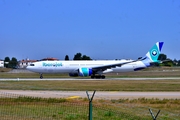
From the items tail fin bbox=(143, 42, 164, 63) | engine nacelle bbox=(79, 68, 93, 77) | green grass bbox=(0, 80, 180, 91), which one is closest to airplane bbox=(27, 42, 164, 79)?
engine nacelle bbox=(79, 68, 93, 77)

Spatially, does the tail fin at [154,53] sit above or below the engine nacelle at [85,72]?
above

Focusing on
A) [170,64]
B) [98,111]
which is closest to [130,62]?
[98,111]

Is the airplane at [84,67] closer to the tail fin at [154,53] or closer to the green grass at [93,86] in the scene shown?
the tail fin at [154,53]

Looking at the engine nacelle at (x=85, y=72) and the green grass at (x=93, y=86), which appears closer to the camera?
the green grass at (x=93, y=86)

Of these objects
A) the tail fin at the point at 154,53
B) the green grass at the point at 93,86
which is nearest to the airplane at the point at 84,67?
the tail fin at the point at 154,53

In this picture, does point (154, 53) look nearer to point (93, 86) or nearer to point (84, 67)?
point (84, 67)

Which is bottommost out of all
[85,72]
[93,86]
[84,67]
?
[93,86]

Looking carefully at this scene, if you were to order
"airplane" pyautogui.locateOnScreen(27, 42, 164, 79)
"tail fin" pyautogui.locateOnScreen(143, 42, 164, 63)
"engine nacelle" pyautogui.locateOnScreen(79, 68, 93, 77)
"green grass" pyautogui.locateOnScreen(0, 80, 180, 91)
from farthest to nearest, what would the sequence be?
"tail fin" pyautogui.locateOnScreen(143, 42, 164, 63), "airplane" pyautogui.locateOnScreen(27, 42, 164, 79), "engine nacelle" pyautogui.locateOnScreen(79, 68, 93, 77), "green grass" pyautogui.locateOnScreen(0, 80, 180, 91)

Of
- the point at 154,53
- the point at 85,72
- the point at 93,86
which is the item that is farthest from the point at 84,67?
the point at 93,86

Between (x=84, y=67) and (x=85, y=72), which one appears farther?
(x=84, y=67)

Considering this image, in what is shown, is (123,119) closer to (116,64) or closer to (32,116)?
(32,116)

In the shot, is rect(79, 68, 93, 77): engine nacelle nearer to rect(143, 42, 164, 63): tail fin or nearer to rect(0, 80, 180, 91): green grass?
rect(143, 42, 164, 63): tail fin

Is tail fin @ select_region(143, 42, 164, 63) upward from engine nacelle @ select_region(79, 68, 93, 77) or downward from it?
upward

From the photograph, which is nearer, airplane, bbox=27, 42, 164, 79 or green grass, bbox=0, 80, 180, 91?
green grass, bbox=0, 80, 180, 91
